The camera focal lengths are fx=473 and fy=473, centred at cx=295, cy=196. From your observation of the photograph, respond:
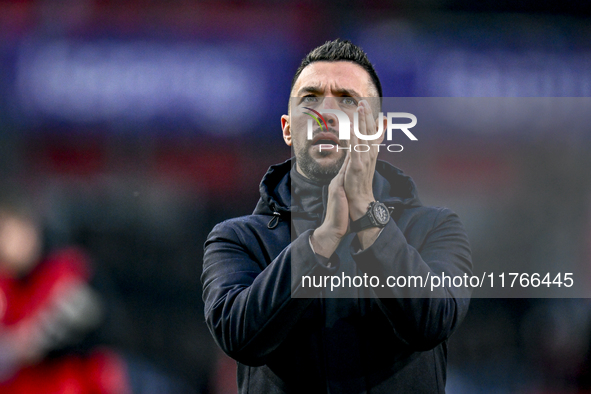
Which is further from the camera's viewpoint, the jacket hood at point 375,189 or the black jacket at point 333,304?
the jacket hood at point 375,189

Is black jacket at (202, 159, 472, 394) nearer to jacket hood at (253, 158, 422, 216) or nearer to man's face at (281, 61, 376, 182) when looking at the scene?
jacket hood at (253, 158, 422, 216)

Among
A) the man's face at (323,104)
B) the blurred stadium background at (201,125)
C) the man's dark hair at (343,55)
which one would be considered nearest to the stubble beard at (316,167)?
the man's face at (323,104)

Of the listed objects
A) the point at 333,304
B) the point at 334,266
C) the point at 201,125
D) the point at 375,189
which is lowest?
the point at 333,304

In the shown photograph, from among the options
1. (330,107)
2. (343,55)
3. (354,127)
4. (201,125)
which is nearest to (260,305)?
(354,127)

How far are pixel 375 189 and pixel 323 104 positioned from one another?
28cm

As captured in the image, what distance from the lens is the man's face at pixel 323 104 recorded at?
1.31m

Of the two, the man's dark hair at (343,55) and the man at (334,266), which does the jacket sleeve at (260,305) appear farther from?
the man's dark hair at (343,55)

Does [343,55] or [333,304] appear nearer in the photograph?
[333,304]

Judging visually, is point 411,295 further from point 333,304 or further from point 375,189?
point 375,189

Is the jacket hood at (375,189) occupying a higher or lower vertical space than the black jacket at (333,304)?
higher

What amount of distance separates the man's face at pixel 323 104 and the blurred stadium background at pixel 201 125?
2.38 ft

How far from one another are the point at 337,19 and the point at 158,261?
5.06 feet

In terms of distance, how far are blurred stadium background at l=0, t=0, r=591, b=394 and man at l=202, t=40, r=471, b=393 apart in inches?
31.0

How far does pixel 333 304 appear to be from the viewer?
3.85 ft
